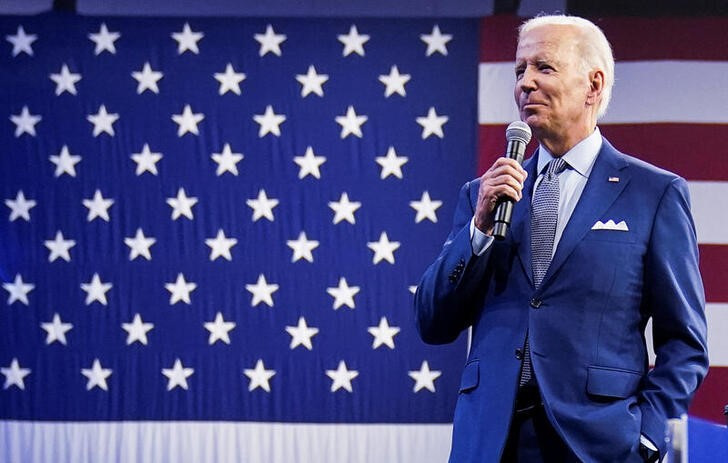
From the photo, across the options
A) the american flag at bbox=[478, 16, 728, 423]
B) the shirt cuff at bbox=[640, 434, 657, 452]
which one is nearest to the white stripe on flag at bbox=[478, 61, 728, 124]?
the american flag at bbox=[478, 16, 728, 423]

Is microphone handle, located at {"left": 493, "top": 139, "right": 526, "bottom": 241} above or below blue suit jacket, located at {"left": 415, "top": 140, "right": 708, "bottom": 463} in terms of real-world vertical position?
above

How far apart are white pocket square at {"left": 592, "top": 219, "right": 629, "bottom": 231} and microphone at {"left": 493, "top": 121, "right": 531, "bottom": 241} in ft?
0.58

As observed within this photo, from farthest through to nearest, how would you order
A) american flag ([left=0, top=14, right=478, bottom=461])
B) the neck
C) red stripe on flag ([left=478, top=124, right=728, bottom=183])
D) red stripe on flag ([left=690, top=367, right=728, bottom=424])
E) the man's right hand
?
american flag ([left=0, top=14, right=478, bottom=461])
red stripe on flag ([left=478, top=124, right=728, bottom=183])
red stripe on flag ([left=690, top=367, right=728, bottom=424])
the neck
the man's right hand

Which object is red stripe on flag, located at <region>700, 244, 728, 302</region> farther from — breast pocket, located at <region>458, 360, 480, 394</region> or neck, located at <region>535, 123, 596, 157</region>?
breast pocket, located at <region>458, 360, 480, 394</region>

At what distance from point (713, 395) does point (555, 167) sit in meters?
2.49

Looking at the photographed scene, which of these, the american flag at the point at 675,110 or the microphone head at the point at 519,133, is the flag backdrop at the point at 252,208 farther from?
the microphone head at the point at 519,133

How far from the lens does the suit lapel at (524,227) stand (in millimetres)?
1771

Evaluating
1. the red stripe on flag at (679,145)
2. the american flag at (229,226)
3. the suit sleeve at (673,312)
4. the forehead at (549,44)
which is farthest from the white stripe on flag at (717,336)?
the forehead at (549,44)

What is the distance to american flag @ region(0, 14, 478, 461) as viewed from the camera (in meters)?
4.19

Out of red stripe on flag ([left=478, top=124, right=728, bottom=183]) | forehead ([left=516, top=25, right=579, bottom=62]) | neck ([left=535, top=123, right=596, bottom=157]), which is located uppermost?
red stripe on flag ([left=478, top=124, right=728, bottom=183])

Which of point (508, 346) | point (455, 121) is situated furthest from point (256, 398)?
point (508, 346)

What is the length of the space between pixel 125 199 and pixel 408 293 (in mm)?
1311

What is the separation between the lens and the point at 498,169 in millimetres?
1661

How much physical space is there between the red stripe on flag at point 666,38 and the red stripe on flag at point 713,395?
132cm
